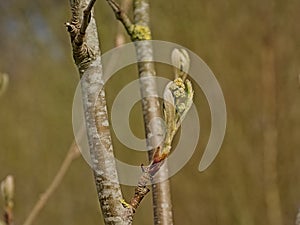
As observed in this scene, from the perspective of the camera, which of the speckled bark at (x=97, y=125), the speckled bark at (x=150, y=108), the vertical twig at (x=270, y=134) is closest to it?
the speckled bark at (x=97, y=125)

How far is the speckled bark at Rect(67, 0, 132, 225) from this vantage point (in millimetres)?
266

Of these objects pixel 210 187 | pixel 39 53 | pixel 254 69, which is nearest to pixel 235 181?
pixel 210 187

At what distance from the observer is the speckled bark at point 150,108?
0.42 meters

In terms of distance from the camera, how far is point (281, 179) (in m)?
2.04

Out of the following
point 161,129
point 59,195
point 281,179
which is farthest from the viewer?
point 59,195

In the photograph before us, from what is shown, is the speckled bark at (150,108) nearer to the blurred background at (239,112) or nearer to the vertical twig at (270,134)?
the blurred background at (239,112)

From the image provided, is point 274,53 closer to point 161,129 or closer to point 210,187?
point 210,187

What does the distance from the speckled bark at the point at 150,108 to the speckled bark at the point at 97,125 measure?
0.14m

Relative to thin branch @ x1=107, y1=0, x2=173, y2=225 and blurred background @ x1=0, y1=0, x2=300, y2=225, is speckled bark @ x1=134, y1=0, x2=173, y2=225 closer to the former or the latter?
thin branch @ x1=107, y1=0, x2=173, y2=225

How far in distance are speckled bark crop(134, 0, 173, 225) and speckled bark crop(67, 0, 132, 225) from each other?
135mm

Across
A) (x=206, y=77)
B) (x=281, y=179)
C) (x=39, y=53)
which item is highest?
(x=39, y=53)

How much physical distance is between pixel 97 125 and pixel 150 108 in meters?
0.17

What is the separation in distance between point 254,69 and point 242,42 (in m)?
0.12

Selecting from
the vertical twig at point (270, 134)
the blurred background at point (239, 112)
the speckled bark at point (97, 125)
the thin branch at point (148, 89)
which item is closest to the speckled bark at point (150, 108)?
the thin branch at point (148, 89)
